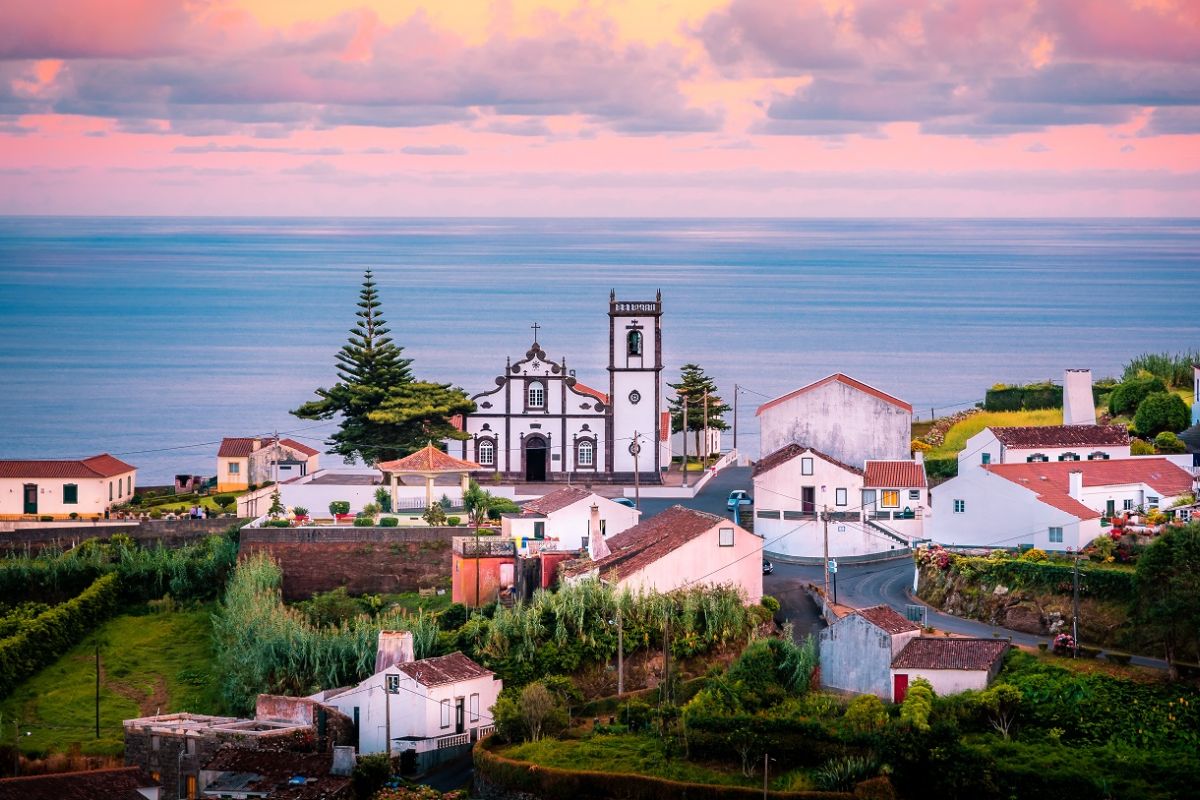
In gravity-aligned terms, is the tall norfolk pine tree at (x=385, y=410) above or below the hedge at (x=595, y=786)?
above

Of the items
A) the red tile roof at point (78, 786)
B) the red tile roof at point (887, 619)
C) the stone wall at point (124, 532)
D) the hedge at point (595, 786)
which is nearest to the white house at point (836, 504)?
the red tile roof at point (887, 619)

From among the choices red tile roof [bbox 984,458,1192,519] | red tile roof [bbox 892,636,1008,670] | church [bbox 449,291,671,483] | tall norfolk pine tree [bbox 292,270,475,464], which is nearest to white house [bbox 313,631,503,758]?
red tile roof [bbox 892,636,1008,670]

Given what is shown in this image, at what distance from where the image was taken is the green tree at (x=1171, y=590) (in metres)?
34.4

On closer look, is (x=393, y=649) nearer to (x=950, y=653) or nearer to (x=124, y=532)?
(x=950, y=653)

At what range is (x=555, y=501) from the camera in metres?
47.6

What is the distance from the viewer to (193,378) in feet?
413

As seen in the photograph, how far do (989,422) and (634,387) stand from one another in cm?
1008

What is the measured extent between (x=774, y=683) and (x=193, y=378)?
94.5 meters

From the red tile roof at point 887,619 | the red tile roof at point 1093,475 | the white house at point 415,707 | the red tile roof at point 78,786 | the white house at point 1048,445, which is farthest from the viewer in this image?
the white house at point 1048,445

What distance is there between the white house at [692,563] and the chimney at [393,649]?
12.0 feet

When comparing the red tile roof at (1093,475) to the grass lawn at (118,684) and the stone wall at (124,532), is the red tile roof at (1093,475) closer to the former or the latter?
the grass lawn at (118,684)

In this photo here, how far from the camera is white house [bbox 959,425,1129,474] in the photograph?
4794cm

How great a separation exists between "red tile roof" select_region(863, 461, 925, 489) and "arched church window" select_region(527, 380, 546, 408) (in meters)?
12.5

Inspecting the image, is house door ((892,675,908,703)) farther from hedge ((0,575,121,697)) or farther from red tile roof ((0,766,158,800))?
hedge ((0,575,121,697))
